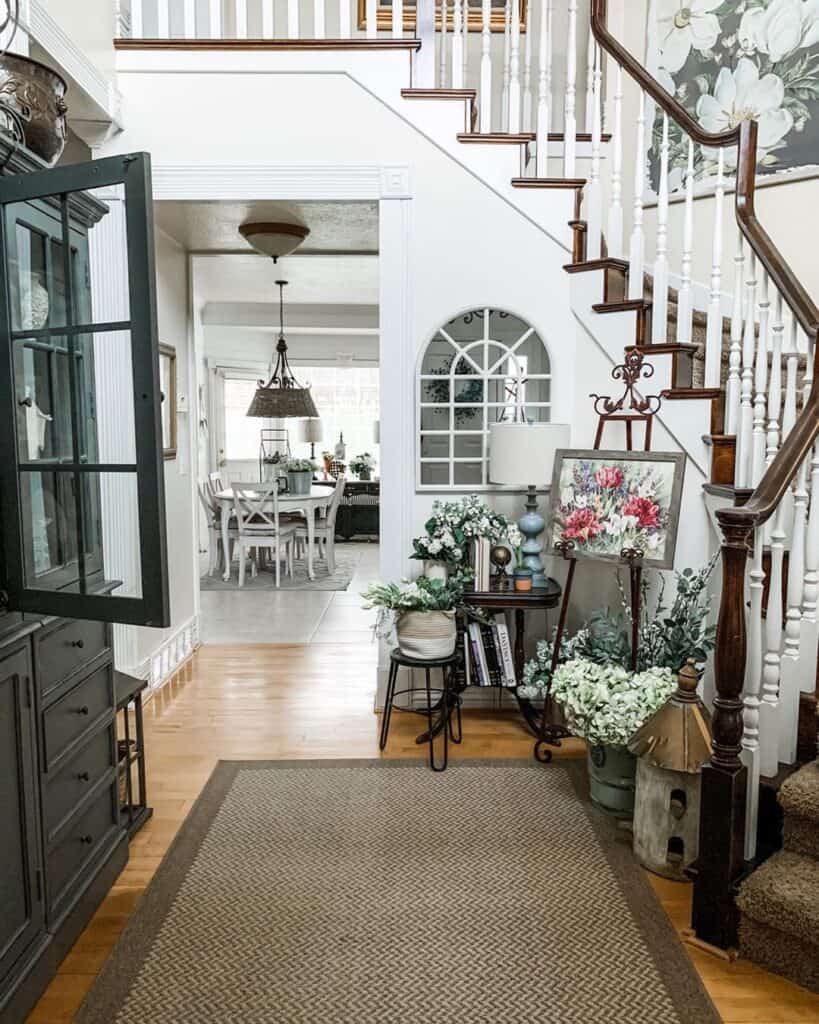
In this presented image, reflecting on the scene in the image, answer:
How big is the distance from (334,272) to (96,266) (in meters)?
3.89

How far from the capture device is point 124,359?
5.75 ft

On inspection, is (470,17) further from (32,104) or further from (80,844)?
(80,844)

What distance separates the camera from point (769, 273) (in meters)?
2.68

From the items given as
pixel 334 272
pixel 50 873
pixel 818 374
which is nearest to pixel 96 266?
pixel 50 873

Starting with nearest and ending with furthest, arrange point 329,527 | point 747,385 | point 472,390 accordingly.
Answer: point 747,385 < point 472,390 < point 329,527

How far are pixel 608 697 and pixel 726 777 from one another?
650 millimetres

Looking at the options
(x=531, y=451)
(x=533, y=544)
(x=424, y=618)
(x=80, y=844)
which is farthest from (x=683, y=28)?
(x=80, y=844)

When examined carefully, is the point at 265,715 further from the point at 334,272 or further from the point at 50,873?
the point at 334,272

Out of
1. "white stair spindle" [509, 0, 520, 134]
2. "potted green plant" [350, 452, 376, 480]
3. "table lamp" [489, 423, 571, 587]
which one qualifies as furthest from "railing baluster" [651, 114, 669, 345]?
"potted green plant" [350, 452, 376, 480]

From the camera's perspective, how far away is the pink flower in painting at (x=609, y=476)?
10.3 ft

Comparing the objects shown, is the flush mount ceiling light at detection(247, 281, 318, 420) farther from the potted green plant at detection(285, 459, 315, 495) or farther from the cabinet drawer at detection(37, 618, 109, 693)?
the cabinet drawer at detection(37, 618, 109, 693)

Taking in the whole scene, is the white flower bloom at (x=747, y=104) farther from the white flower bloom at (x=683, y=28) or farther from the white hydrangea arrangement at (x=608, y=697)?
the white hydrangea arrangement at (x=608, y=697)

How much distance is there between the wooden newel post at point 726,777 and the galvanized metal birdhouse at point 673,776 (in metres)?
0.26

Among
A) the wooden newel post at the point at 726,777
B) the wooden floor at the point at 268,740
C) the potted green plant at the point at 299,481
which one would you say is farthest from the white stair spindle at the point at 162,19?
the potted green plant at the point at 299,481
